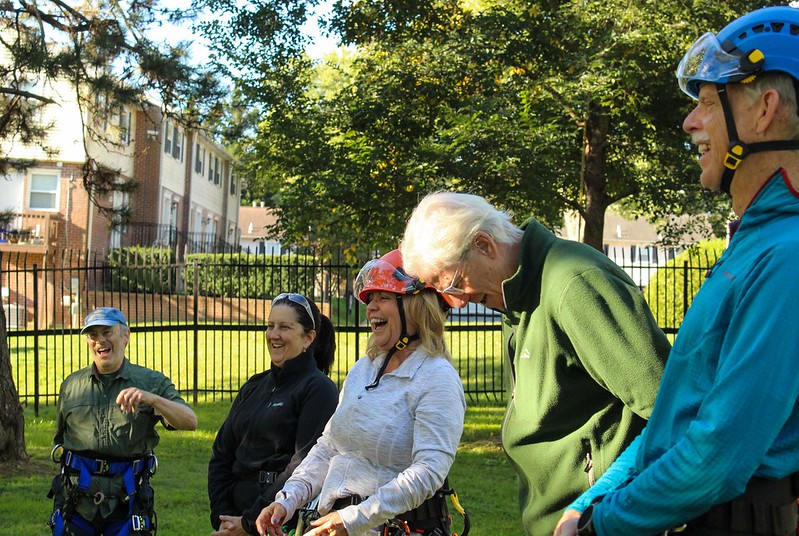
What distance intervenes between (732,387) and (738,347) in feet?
0.27

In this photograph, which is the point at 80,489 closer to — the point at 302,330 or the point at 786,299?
the point at 302,330

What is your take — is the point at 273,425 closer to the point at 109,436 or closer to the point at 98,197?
the point at 109,436

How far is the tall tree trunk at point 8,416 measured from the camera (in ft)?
32.3

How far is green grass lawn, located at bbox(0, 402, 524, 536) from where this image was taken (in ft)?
26.2

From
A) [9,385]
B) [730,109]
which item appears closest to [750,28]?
[730,109]

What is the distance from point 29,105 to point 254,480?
7.38 metres

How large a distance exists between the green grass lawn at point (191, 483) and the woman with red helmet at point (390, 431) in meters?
4.07

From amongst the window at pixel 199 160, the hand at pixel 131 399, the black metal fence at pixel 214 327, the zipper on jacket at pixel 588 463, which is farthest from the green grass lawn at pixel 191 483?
the window at pixel 199 160

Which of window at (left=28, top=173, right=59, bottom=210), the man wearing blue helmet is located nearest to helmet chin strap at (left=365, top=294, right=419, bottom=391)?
the man wearing blue helmet

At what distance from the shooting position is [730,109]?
6.78ft

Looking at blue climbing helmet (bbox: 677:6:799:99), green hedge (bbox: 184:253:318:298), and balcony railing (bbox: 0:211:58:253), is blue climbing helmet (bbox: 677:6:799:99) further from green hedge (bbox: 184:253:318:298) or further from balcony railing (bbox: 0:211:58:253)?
balcony railing (bbox: 0:211:58:253)

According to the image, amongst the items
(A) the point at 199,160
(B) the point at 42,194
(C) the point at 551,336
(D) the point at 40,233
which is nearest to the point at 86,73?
(C) the point at 551,336

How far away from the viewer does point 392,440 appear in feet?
12.2

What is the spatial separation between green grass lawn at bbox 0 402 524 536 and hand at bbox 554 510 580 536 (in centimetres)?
574
